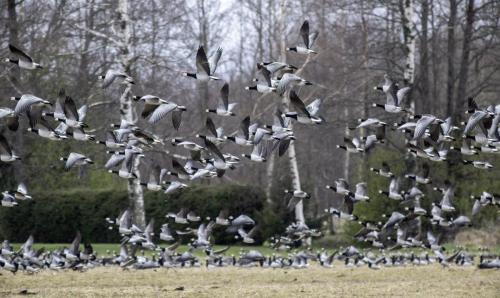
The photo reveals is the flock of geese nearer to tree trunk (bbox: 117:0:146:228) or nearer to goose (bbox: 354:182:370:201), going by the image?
goose (bbox: 354:182:370:201)

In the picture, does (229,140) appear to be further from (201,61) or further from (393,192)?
(393,192)

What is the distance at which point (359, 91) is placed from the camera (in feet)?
97.6

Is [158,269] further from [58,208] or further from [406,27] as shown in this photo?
[58,208]

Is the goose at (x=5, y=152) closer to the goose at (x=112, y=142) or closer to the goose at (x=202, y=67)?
the goose at (x=112, y=142)

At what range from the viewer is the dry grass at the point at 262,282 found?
1260cm

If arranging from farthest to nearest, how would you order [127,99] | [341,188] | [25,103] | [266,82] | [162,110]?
[127,99] → [341,188] → [266,82] → [162,110] → [25,103]

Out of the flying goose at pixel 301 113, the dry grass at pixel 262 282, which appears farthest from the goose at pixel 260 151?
the dry grass at pixel 262 282

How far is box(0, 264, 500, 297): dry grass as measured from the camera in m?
12.6

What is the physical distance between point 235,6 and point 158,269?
21756 millimetres

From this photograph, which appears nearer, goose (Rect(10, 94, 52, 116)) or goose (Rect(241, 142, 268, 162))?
goose (Rect(10, 94, 52, 116))

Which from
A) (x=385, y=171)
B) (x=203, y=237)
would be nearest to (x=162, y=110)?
(x=203, y=237)

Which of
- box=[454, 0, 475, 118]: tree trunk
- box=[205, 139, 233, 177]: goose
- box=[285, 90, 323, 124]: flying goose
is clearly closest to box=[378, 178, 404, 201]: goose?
box=[285, 90, 323, 124]: flying goose

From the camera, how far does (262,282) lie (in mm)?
14984

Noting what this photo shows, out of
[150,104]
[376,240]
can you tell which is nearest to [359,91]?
[376,240]
